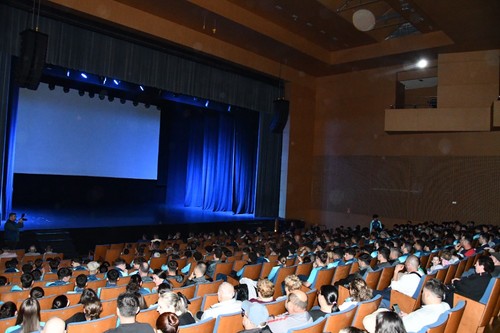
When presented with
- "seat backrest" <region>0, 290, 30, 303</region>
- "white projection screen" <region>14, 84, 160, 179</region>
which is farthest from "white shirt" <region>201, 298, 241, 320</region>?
"white projection screen" <region>14, 84, 160, 179</region>

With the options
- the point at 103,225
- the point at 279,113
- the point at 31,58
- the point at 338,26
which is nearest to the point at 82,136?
the point at 103,225

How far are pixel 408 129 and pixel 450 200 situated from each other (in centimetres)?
294

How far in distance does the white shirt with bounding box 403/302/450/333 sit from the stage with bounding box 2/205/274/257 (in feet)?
33.5

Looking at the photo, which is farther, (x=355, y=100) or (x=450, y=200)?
(x=355, y=100)

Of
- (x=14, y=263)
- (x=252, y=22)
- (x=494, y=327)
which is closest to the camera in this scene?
(x=494, y=327)

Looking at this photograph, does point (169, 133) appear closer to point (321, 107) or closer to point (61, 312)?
point (321, 107)

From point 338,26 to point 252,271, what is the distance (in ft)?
35.2

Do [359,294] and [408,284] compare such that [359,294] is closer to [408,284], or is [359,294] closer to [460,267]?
[408,284]

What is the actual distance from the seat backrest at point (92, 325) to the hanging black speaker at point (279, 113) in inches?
518

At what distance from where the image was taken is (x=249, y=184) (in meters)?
20.4

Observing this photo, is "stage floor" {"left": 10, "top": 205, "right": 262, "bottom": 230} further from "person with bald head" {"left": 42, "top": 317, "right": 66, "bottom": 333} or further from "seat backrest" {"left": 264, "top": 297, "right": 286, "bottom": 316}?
Result: "person with bald head" {"left": 42, "top": 317, "right": 66, "bottom": 333}

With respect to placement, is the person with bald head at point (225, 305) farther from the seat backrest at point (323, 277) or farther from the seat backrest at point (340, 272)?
the seat backrest at point (340, 272)

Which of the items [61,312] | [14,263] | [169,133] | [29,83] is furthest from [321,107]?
[61,312]

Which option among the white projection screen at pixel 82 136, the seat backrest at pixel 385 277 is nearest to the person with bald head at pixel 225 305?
the seat backrest at pixel 385 277
